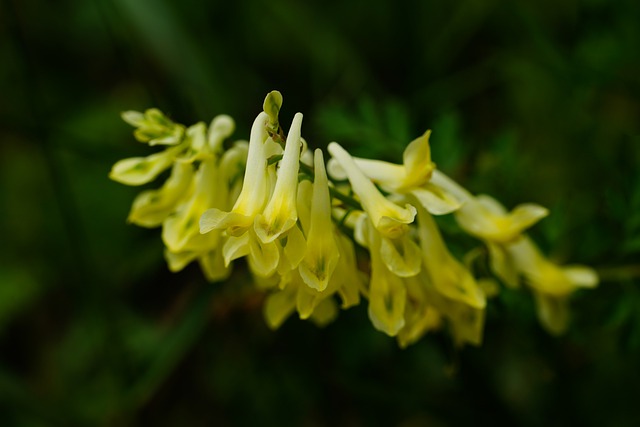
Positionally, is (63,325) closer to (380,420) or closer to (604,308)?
(380,420)

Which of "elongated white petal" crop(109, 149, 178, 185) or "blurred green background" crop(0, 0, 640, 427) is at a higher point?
"elongated white petal" crop(109, 149, 178, 185)

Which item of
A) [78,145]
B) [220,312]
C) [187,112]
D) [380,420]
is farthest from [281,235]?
[78,145]

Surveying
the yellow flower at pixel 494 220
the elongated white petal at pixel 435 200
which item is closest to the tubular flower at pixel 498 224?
the yellow flower at pixel 494 220

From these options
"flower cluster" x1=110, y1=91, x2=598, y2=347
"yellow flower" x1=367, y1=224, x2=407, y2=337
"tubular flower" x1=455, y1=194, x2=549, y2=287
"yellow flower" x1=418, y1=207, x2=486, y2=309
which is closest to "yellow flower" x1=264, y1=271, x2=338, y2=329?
"flower cluster" x1=110, y1=91, x2=598, y2=347

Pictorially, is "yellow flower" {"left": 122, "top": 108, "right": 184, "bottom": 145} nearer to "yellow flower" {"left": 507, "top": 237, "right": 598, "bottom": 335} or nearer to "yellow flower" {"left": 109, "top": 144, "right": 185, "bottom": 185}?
"yellow flower" {"left": 109, "top": 144, "right": 185, "bottom": 185}

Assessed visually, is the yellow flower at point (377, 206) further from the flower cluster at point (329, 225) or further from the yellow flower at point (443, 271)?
the yellow flower at point (443, 271)

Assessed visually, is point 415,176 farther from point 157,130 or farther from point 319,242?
point 157,130

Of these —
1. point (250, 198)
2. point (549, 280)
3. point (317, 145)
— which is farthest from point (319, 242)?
point (317, 145)

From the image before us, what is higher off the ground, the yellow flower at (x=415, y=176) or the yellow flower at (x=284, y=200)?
the yellow flower at (x=284, y=200)

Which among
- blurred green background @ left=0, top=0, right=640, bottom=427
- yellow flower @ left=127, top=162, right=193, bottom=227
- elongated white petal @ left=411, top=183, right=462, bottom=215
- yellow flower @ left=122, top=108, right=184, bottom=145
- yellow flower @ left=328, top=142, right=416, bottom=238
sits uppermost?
yellow flower @ left=122, top=108, right=184, bottom=145
